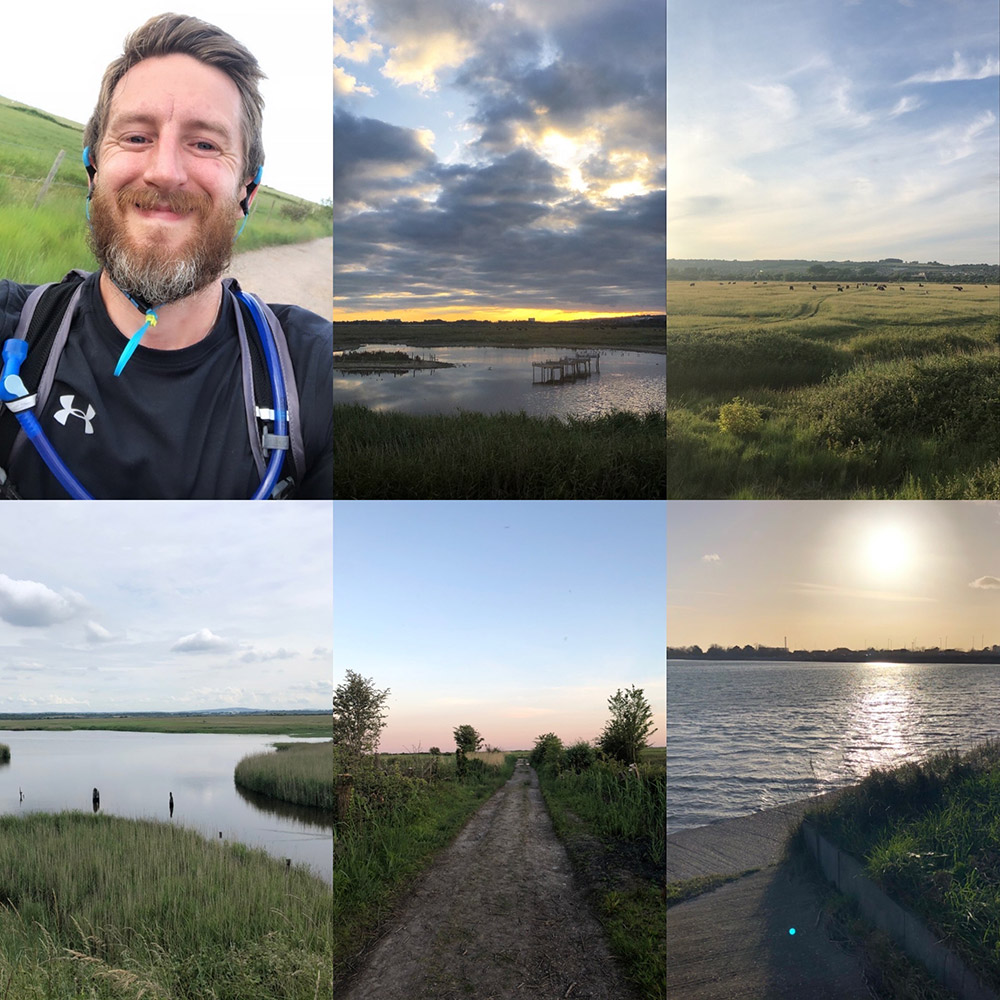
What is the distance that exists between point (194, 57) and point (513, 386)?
2784 millimetres

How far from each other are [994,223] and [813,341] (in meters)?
1.50

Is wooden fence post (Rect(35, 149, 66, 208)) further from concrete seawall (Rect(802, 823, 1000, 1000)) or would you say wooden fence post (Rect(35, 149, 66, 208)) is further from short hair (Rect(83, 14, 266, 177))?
concrete seawall (Rect(802, 823, 1000, 1000))

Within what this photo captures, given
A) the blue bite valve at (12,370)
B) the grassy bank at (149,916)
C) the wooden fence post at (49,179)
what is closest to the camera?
the blue bite valve at (12,370)

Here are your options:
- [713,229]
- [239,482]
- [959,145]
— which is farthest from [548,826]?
[959,145]

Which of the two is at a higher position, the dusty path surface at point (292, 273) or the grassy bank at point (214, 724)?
the dusty path surface at point (292, 273)

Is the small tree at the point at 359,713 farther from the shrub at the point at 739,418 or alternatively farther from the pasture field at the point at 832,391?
the shrub at the point at 739,418

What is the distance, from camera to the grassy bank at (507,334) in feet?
16.8

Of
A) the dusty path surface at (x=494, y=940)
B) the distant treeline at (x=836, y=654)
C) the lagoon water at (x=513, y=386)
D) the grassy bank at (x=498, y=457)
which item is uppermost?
the lagoon water at (x=513, y=386)

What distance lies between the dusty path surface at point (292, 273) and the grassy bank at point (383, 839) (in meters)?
3.31

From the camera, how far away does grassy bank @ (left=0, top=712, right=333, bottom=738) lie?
509 centimetres

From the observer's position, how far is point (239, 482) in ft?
15.2

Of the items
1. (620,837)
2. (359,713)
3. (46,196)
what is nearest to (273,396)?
(46,196)

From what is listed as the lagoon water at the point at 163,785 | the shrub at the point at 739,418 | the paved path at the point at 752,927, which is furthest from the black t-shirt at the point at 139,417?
the paved path at the point at 752,927

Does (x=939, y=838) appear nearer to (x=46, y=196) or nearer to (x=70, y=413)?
(x=70, y=413)
